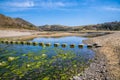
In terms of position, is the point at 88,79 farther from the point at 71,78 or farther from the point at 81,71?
the point at 81,71

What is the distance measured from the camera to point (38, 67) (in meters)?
24.4

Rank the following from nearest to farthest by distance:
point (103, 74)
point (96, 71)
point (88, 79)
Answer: point (88, 79)
point (103, 74)
point (96, 71)

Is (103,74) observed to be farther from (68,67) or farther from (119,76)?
(68,67)

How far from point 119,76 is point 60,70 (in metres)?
6.61

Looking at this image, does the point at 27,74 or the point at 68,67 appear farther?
the point at 68,67

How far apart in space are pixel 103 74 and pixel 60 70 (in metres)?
4.88

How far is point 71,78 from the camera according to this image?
19.7 metres

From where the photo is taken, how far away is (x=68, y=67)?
24.6 meters

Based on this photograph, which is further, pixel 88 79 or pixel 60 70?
pixel 60 70

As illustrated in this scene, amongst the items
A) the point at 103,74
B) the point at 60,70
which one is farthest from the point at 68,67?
the point at 103,74

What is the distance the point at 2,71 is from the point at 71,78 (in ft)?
25.4

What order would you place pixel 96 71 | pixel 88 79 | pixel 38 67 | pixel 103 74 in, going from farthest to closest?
1. pixel 38 67
2. pixel 96 71
3. pixel 103 74
4. pixel 88 79

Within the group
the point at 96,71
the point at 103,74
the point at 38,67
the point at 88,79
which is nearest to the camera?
the point at 88,79

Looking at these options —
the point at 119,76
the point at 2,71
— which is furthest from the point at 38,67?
the point at 119,76
